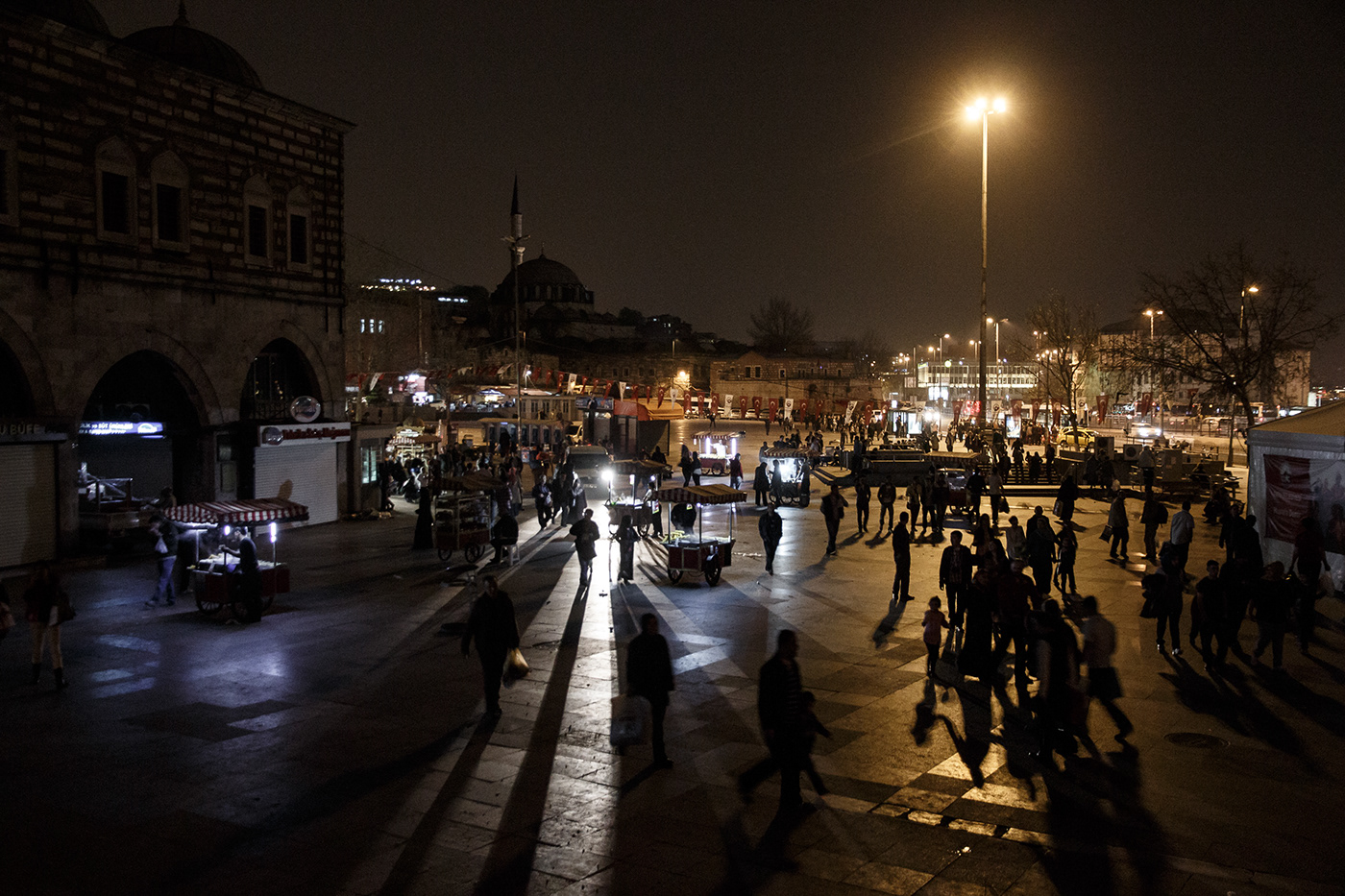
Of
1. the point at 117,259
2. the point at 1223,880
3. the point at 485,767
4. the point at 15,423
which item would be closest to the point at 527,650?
the point at 485,767

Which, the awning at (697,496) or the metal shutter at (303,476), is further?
the metal shutter at (303,476)

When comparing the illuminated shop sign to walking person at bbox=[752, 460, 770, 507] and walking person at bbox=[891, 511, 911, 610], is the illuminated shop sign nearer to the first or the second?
walking person at bbox=[752, 460, 770, 507]

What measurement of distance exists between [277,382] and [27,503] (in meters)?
7.95

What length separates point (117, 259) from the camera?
69.1 ft

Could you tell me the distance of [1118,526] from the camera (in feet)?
66.2

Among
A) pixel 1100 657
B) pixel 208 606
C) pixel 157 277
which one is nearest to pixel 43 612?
pixel 208 606

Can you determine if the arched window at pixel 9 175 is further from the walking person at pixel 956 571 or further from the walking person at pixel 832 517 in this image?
the walking person at pixel 956 571

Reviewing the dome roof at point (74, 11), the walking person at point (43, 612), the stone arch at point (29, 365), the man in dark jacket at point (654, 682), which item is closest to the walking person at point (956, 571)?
the man in dark jacket at point (654, 682)

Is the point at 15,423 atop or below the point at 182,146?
below

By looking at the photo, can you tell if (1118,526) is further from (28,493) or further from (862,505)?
(28,493)

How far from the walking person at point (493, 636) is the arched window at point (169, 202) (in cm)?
1591

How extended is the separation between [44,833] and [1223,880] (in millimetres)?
8206

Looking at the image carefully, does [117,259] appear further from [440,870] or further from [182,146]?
[440,870]

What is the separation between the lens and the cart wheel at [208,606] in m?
15.2
